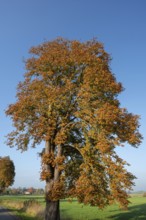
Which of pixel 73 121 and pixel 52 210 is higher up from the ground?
pixel 73 121

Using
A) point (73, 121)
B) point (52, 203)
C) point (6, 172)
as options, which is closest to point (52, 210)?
point (52, 203)

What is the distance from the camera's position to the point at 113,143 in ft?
69.8

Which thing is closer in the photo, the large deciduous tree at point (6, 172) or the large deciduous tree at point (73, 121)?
the large deciduous tree at point (73, 121)

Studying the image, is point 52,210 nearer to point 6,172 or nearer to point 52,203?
point 52,203

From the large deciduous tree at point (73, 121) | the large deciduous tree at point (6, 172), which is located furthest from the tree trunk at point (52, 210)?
the large deciduous tree at point (6, 172)

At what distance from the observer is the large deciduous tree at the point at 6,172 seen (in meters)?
82.0

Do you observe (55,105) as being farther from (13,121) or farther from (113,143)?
(113,143)

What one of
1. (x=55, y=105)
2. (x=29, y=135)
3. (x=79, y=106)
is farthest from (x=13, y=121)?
(x=79, y=106)

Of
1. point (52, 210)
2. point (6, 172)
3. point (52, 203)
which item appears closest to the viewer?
point (52, 210)

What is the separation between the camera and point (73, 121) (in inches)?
998

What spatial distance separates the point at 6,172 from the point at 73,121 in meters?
61.6

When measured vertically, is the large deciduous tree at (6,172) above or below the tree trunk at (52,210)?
above

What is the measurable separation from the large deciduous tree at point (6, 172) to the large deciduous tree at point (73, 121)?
59.0m

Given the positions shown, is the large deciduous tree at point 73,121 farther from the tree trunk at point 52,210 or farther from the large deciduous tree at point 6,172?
the large deciduous tree at point 6,172
